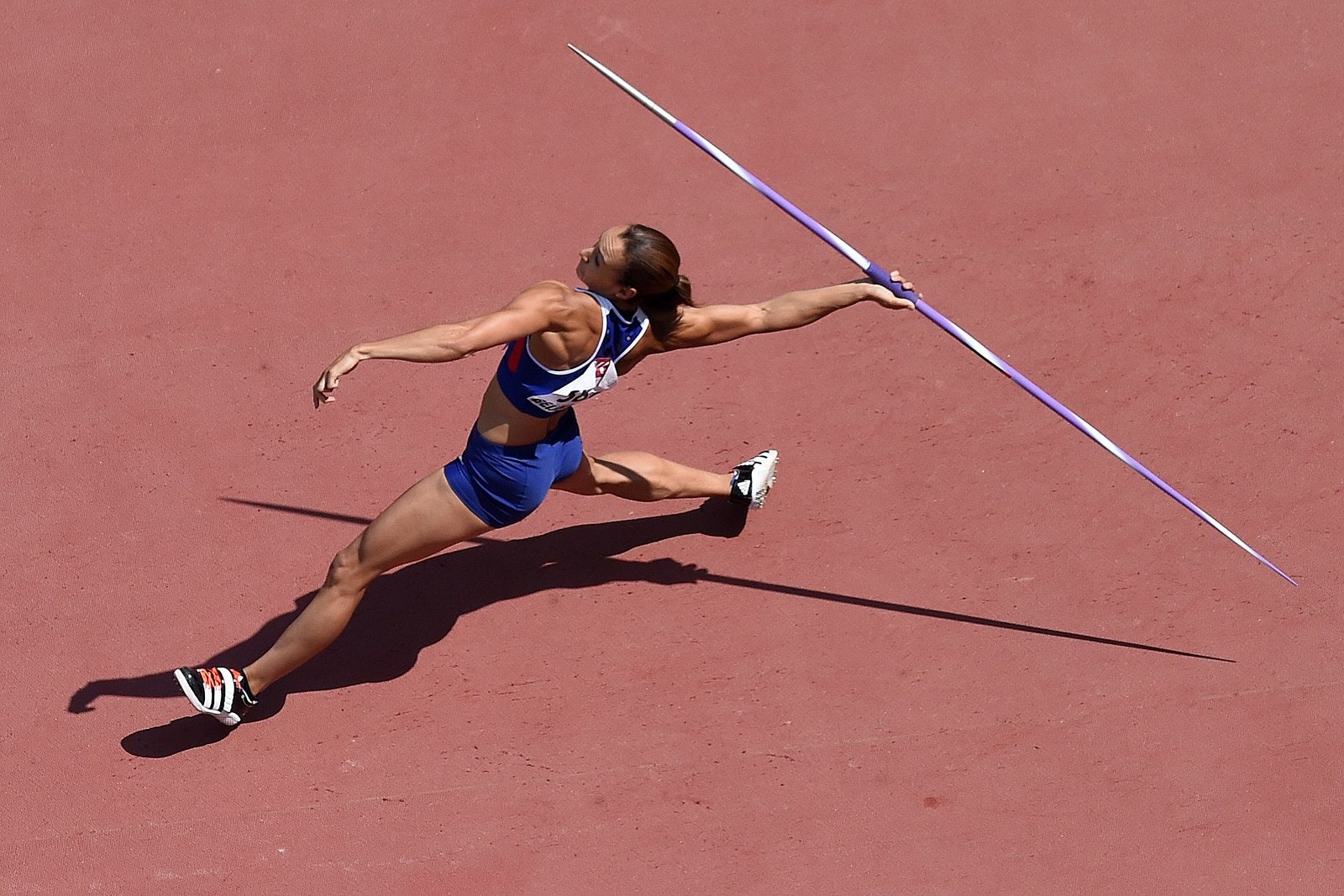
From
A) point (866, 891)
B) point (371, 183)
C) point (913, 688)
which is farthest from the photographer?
point (371, 183)

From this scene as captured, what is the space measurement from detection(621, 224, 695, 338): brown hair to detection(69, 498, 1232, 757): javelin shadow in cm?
155

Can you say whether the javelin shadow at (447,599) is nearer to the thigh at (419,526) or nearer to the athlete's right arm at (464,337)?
the thigh at (419,526)

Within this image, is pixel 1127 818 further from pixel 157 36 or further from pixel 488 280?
pixel 157 36

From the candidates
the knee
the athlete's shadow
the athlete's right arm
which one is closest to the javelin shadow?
the athlete's shadow

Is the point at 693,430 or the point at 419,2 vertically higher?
the point at 419,2

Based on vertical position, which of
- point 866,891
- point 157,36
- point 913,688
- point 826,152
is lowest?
point 866,891

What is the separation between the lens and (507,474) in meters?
4.96

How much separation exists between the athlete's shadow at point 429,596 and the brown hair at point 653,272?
154cm

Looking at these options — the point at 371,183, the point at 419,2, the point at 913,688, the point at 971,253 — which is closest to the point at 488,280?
the point at 371,183

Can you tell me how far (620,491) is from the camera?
5.64 m

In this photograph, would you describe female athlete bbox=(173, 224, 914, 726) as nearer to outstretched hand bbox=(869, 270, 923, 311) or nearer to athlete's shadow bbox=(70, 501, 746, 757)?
outstretched hand bbox=(869, 270, 923, 311)

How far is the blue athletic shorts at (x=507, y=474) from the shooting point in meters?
4.95

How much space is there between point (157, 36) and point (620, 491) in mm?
3589

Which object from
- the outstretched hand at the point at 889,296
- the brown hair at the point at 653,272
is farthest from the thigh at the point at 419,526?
the outstretched hand at the point at 889,296
